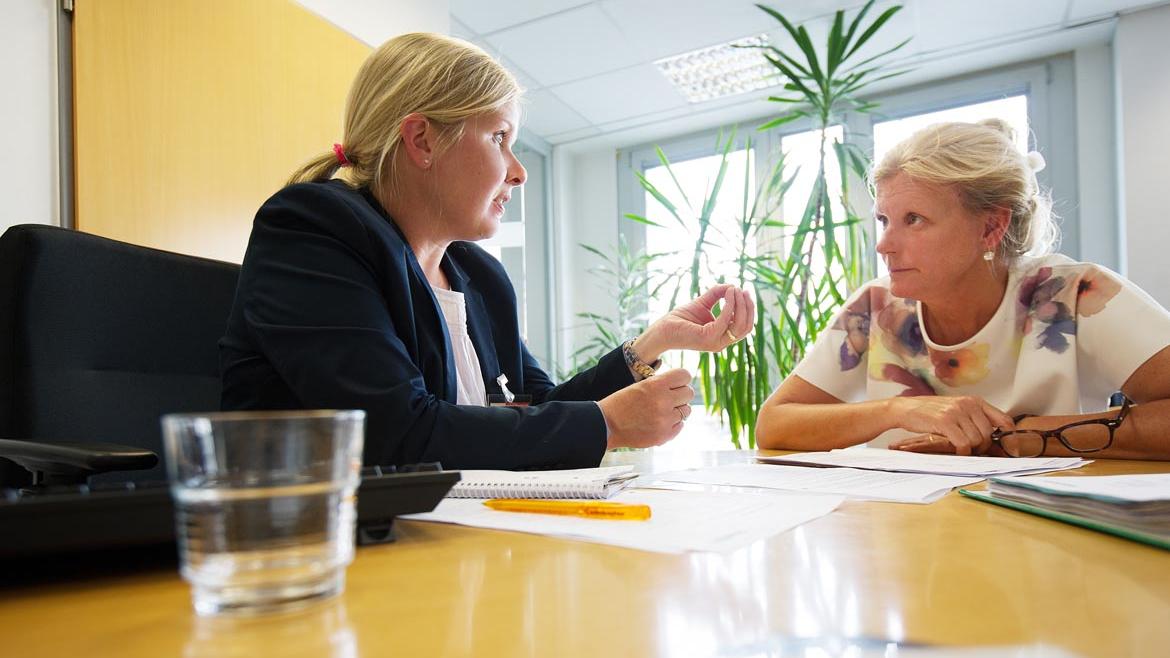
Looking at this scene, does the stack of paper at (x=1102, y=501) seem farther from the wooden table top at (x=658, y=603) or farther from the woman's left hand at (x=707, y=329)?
the woman's left hand at (x=707, y=329)

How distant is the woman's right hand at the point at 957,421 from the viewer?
1.18 meters

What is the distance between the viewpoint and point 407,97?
48.4 inches

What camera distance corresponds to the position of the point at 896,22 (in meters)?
3.63

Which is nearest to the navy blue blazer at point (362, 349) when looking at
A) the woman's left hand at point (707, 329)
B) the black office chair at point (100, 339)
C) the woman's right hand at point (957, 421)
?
the black office chair at point (100, 339)

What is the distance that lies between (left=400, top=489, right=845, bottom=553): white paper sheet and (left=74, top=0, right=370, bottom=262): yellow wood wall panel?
1657 millimetres

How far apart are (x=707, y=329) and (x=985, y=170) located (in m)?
0.67

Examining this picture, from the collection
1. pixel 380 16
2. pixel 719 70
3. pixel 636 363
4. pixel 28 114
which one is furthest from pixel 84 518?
pixel 719 70

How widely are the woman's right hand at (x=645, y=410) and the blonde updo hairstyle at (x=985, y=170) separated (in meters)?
0.91

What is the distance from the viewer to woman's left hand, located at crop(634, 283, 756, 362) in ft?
4.67

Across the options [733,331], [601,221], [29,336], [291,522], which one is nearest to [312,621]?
[291,522]

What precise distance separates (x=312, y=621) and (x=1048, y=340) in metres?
1.48

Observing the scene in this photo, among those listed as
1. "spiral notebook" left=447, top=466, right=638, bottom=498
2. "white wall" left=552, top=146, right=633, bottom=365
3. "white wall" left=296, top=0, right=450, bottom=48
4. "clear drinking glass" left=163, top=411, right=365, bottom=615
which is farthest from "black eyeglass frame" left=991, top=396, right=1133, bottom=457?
"white wall" left=552, top=146, right=633, bottom=365

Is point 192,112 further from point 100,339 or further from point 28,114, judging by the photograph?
point 100,339

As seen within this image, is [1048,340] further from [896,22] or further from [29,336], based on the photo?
[896,22]
